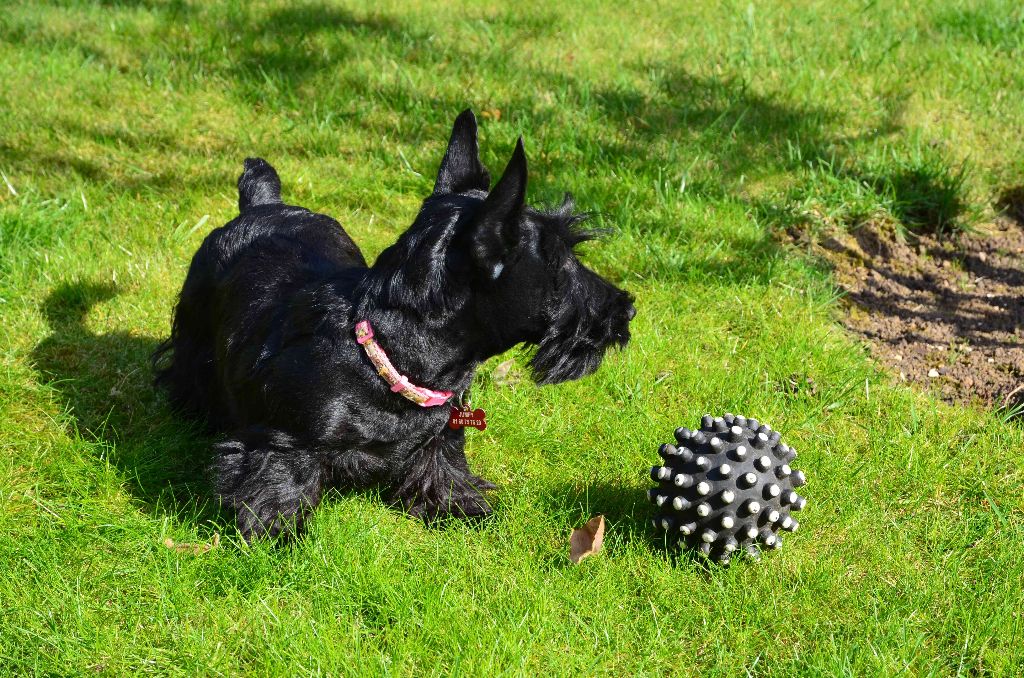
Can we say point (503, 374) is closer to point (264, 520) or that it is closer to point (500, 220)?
point (264, 520)

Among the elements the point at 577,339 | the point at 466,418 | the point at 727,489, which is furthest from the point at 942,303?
the point at 466,418

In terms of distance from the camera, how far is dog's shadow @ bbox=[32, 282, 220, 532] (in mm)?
3578

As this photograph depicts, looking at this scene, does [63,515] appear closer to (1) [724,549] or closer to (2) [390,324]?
(2) [390,324]

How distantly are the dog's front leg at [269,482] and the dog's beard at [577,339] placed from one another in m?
0.82

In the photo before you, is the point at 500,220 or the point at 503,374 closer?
the point at 500,220

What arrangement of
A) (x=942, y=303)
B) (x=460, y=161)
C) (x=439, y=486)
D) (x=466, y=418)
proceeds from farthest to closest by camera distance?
(x=942, y=303) → (x=439, y=486) → (x=466, y=418) → (x=460, y=161)

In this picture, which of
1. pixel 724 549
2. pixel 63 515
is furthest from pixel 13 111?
pixel 724 549

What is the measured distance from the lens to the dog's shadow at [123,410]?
141 inches

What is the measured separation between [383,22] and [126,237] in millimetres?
2968

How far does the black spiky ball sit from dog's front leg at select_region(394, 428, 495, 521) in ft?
2.37

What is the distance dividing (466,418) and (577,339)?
1.70 feet

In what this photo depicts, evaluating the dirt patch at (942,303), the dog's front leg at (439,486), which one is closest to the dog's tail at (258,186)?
the dog's front leg at (439,486)

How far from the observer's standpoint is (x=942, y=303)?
4887 millimetres

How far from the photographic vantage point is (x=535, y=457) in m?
3.84
